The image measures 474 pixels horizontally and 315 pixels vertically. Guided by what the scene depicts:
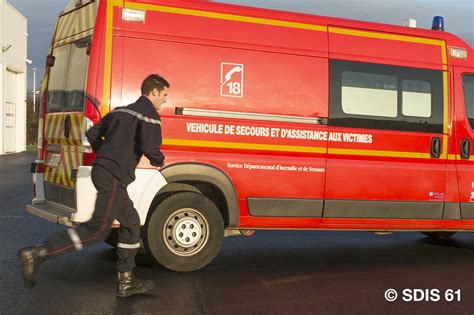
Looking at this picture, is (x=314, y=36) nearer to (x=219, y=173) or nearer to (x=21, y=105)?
(x=219, y=173)

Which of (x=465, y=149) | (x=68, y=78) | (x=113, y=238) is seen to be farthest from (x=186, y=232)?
(x=465, y=149)

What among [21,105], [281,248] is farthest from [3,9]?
[281,248]

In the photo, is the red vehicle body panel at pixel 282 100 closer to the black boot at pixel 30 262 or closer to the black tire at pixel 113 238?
the black boot at pixel 30 262

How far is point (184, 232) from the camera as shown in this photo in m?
6.28

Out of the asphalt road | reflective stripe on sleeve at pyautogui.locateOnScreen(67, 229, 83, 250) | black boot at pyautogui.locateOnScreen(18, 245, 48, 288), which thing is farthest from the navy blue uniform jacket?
the asphalt road

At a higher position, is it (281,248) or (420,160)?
(420,160)

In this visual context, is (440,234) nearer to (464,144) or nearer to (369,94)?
(464,144)

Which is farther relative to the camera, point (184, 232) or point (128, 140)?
point (184, 232)

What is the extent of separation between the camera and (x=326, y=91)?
22.3 ft

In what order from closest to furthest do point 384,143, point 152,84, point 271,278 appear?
point 152,84
point 271,278
point 384,143

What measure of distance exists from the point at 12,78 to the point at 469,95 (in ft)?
124

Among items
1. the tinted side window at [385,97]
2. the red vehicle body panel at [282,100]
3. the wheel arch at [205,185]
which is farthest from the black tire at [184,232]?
the tinted side window at [385,97]

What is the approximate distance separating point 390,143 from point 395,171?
1.02 feet

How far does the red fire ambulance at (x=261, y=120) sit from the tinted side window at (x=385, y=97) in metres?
0.01
